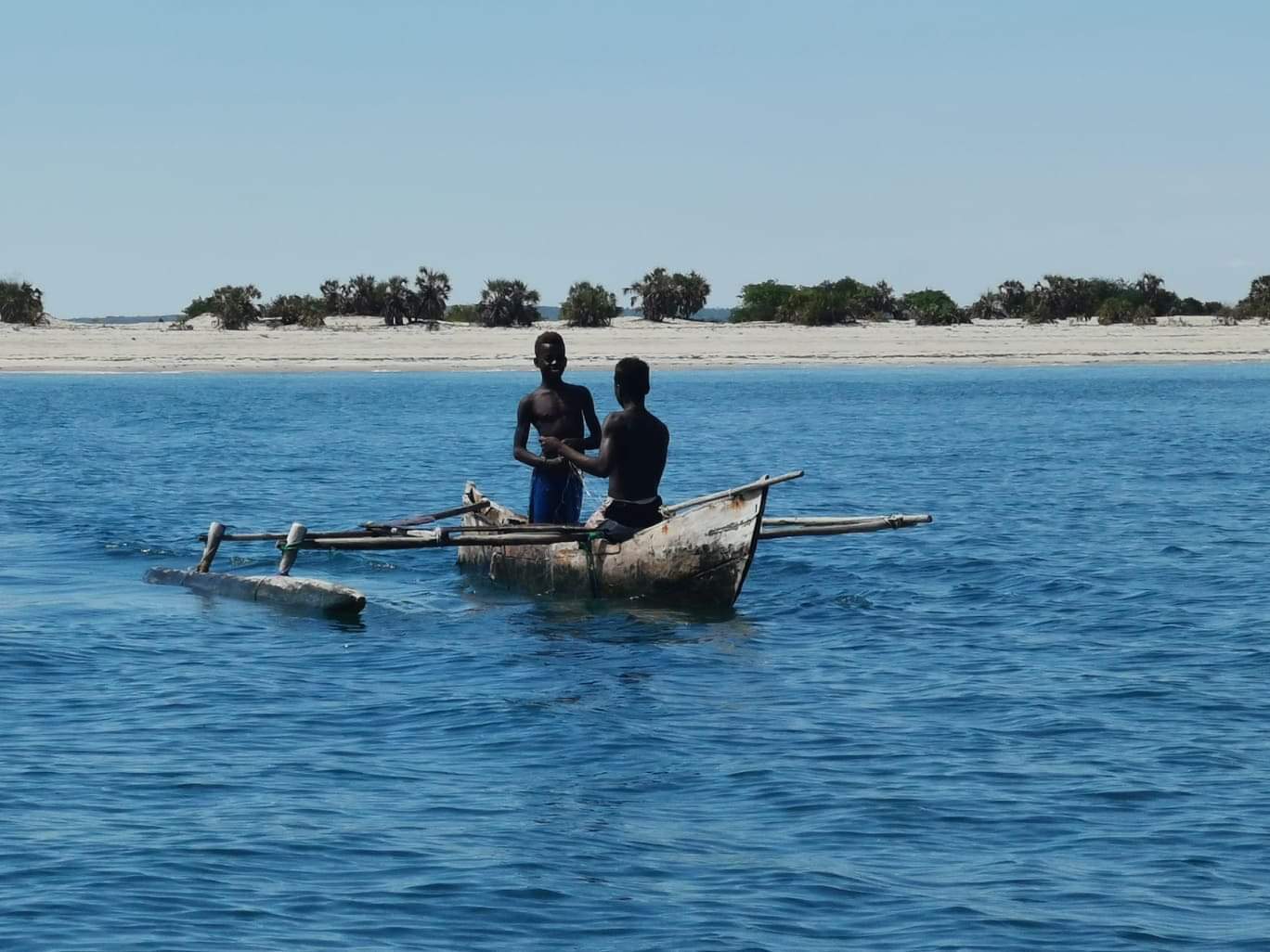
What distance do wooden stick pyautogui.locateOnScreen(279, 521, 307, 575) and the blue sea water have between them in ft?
2.74

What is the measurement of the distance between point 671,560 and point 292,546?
356 cm

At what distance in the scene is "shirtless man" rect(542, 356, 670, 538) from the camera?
578 inches

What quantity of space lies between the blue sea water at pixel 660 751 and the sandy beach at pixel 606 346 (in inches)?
1763

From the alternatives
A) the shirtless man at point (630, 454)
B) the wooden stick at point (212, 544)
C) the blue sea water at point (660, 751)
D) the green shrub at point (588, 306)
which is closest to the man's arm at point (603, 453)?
the shirtless man at point (630, 454)

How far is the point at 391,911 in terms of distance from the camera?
25.2ft

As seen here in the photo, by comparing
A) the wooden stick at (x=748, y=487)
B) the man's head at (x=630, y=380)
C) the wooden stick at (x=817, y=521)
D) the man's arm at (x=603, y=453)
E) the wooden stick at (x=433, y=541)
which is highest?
the man's head at (x=630, y=380)

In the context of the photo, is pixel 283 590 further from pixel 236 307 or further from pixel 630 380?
pixel 236 307

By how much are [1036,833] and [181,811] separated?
423 cm

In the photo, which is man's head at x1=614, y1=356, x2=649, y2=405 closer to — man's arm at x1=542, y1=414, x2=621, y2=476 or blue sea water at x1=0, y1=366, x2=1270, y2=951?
man's arm at x1=542, y1=414, x2=621, y2=476

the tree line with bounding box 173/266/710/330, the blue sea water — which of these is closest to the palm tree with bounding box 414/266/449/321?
the tree line with bounding box 173/266/710/330

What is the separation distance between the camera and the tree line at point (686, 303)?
77.6m

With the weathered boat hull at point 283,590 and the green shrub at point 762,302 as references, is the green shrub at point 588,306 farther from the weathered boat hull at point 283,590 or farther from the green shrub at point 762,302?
the weathered boat hull at point 283,590

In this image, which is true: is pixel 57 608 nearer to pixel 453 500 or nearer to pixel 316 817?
pixel 316 817

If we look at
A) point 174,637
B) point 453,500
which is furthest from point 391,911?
point 453,500
